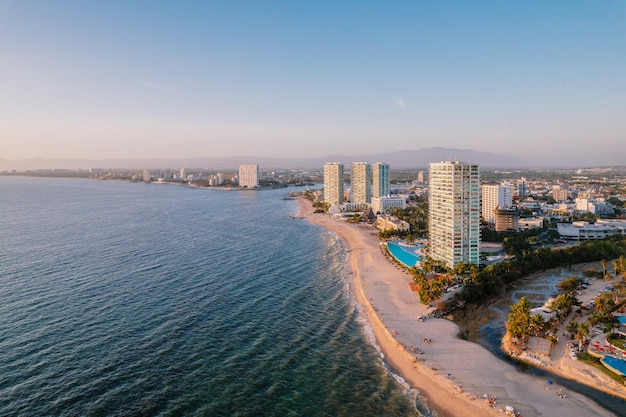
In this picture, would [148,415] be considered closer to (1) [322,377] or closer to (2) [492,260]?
(1) [322,377]

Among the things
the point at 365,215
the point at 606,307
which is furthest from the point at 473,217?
the point at 365,215

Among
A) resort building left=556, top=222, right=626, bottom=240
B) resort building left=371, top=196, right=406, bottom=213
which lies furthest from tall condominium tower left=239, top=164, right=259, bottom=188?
resort building left=556, top=222, right=626, bottom=240

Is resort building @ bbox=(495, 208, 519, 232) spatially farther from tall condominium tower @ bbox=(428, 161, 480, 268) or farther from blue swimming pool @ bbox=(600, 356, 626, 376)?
blue swimming pool @ bbox=(600, 356, 626, 376)

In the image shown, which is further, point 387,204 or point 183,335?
point 387,204

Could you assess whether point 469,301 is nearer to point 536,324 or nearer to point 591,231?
point 536,324

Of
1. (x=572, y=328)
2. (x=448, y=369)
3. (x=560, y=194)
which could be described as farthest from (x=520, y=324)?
(x=560, y=194)

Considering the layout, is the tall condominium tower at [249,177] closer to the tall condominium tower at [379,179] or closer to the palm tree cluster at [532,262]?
the tall condominium tower at [379,179]
